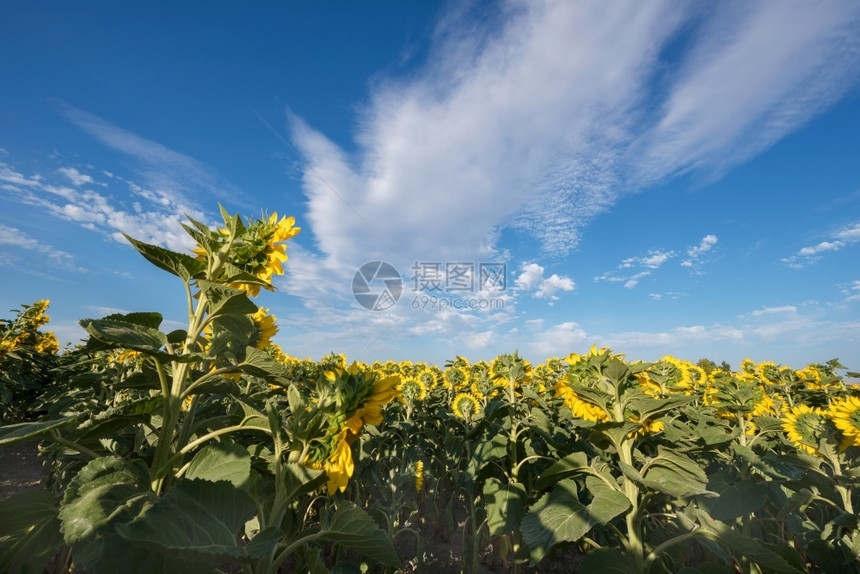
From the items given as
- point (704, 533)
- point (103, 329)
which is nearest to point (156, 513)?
point (103, 329)

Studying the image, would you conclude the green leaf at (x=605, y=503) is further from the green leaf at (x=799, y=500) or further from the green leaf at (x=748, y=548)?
the green leaf at (x=799, y=500)

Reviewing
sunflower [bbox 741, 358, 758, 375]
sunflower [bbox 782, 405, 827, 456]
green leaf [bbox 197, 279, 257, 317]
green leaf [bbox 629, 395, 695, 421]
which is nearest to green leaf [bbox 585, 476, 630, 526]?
green leaf [bbox 629, 395, 695, 421]

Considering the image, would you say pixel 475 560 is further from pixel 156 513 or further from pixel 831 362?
pixel 831 362

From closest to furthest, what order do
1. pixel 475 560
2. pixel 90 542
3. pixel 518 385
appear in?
pixel 90 542
pixel 475 560
pixel 518 385

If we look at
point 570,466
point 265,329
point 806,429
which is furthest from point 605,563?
point 806,429

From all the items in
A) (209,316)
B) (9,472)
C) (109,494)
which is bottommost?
Result: (9,472)

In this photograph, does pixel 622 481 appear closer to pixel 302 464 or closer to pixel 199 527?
pixel 302 464

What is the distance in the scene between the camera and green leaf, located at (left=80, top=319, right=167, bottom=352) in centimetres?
139

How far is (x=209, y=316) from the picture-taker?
70.9 inches

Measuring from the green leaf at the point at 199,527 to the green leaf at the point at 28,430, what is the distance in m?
0.44

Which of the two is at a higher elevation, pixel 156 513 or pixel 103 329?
pixel 103 329

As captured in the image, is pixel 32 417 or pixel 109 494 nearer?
pixel 109 494

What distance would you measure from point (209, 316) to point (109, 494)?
2.41 ft

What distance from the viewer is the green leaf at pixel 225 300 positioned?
1638mm
